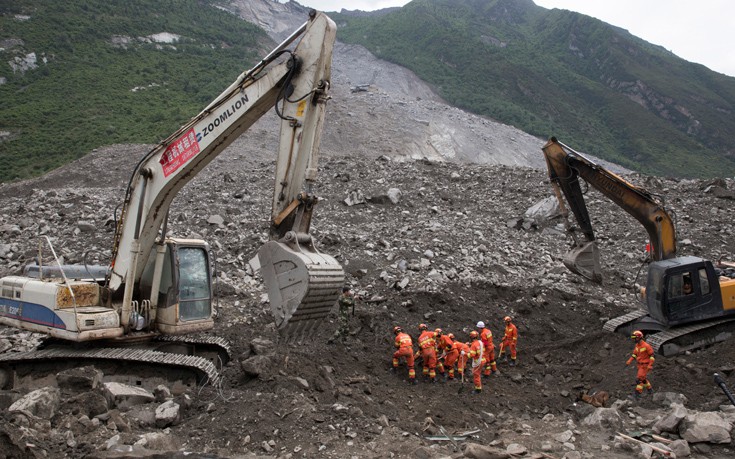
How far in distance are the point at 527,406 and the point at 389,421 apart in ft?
7.64

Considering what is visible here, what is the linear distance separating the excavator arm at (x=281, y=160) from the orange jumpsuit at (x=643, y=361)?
4365 millimetres

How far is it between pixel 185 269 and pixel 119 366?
54.1 inches

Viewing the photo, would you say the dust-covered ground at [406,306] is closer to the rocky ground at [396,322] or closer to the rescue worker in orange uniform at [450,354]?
the rocky ground at [396,322]

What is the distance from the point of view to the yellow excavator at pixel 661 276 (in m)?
9.59

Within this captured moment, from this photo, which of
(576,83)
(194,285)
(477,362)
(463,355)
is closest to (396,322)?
(463,355)

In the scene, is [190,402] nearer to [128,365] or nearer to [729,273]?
[128,365]

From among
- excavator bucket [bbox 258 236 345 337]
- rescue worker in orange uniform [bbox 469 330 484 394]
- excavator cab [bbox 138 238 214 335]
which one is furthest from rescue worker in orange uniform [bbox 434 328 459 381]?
excavator bucket [bbox 258 236 345 337]

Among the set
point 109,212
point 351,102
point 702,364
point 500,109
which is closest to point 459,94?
point 500,109

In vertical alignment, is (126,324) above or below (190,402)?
above

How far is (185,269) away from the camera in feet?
26.1

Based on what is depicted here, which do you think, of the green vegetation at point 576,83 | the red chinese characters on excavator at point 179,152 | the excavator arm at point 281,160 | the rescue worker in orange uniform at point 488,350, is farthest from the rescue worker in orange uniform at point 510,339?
the green vegetation at point 576,83

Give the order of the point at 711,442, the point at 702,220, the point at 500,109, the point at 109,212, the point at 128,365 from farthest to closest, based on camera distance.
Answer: the point at 500,109
the point at 702,220
the point at 109,212
the point at 128,365
the point at 711,442

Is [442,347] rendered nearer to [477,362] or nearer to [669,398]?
[477,362]

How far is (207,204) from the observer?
51.8ft
